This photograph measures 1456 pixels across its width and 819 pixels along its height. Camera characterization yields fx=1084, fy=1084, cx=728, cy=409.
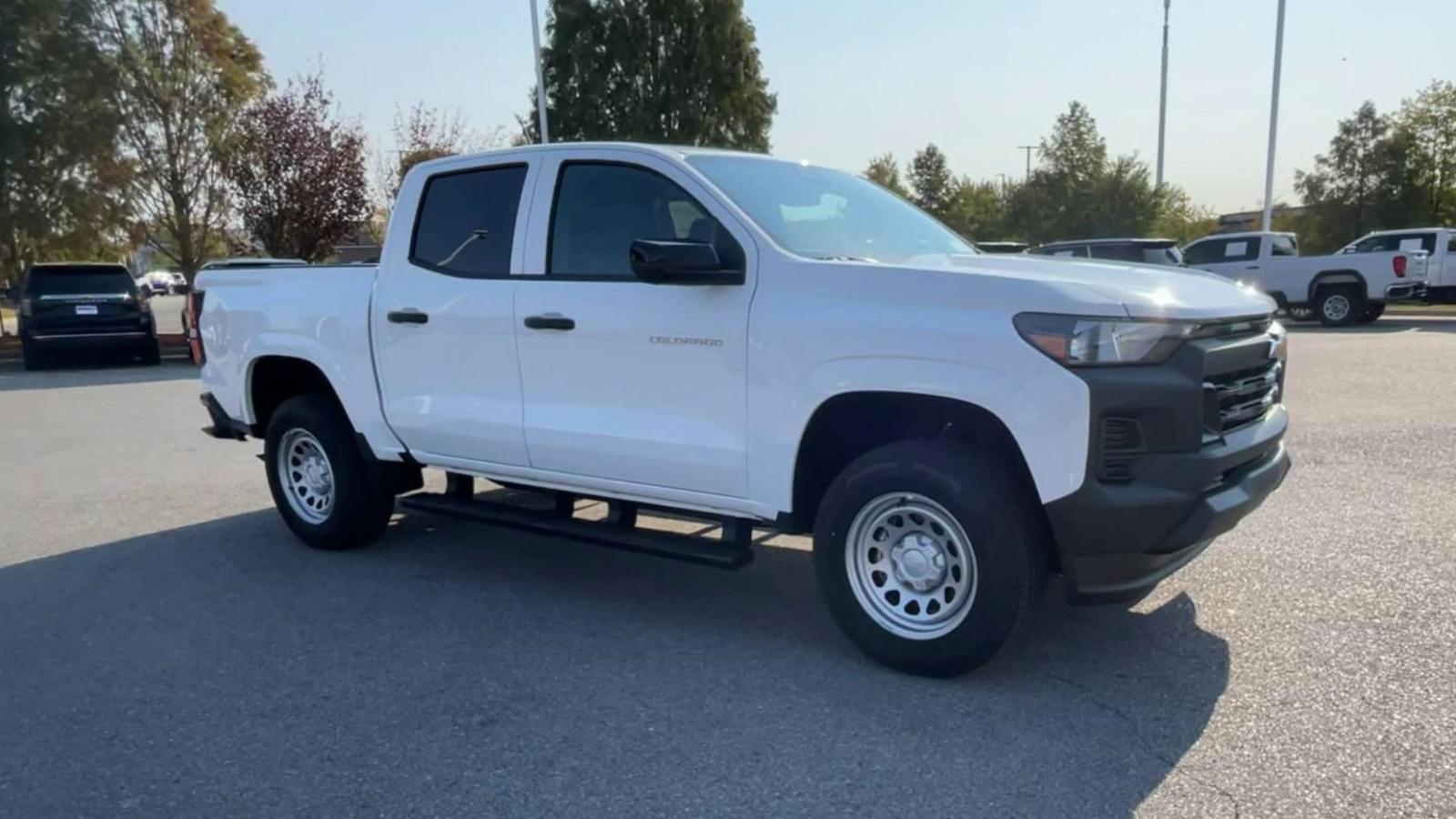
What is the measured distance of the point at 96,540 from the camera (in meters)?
6.64

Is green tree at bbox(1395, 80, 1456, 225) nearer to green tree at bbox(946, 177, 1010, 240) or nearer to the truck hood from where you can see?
green tree at bbox(946, 177, 1010, 240)

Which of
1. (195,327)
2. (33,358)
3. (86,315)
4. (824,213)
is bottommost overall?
(33,358)

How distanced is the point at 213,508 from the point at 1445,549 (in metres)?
7.41

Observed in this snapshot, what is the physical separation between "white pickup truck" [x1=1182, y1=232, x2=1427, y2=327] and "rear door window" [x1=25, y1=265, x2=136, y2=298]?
62.6 ft

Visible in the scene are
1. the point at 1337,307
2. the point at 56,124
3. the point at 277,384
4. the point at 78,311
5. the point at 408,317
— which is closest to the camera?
the point at 408,317

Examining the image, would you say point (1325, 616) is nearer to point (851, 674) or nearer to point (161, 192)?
point (851, 674)

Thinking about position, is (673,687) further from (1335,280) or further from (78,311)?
(1335,280)

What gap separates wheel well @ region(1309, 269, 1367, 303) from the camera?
20500mm

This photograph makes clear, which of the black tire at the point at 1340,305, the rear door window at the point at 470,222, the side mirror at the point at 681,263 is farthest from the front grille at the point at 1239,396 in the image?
the black tire at the point at 1340,305

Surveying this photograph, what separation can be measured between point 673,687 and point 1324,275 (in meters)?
20.7

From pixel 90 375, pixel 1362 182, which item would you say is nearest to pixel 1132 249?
pixel 90 375

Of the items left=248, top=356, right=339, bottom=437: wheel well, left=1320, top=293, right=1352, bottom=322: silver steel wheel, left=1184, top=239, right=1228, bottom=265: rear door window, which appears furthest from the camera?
left=1184, top=239, right=1228, bottom=265: rear door window

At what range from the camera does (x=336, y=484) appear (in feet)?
19.9

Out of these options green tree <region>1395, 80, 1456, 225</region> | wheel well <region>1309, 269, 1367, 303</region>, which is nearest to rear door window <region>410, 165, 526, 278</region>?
wheel well <region>1309, 269, 1367, 303</region>
